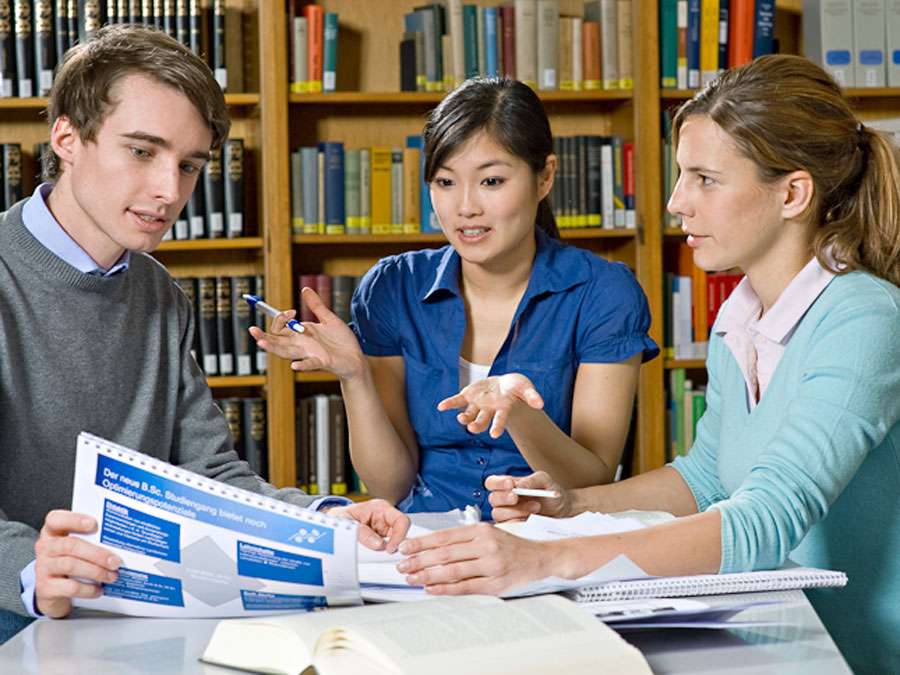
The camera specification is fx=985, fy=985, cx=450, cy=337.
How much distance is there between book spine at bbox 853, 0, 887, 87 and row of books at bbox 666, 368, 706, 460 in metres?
1.07

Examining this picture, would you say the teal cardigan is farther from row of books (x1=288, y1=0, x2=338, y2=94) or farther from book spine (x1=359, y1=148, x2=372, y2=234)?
row of books (x1=288, y1=0, x2=338, y2=94)

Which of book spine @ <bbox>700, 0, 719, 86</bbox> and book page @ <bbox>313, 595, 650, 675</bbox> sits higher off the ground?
book spine @ <bbox>700, 0, 719, 86</bbox>

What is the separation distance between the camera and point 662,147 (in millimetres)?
2979

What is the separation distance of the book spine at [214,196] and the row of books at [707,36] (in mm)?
1354

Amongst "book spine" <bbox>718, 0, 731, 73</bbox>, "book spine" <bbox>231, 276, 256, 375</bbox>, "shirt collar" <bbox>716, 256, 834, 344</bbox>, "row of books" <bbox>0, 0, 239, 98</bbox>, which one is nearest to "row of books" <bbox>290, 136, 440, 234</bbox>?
"book spine" <bbox>231, 276, 256, 375</bbox>

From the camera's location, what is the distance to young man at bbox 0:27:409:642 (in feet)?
4.07

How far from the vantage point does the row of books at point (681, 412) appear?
3.04 metres

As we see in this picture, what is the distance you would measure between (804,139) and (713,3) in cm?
197

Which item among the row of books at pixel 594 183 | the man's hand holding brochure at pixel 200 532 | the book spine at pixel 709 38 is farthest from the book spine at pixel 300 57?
the man's hand holding brochure at pixel 200 532

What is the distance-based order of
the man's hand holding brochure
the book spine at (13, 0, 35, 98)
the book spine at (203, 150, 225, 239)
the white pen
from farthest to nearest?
the book spine at (203, 150, 225, 239)
the book spine at (13, 0, 35, 98)
the white pen
the man's hand holding brochure

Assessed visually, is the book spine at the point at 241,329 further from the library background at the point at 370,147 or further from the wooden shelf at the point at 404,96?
the wooden shelf at the point at 404,96

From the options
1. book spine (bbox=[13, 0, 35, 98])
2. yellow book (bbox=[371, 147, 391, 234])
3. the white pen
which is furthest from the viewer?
→ yellow book (bbox=[371, 147, 391, 234])

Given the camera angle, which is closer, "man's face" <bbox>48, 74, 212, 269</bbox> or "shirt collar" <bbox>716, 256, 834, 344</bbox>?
"shirt collar" <bbox>716, 256, 834, 344</bbox>

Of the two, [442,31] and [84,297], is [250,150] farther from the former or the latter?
[84,297]
